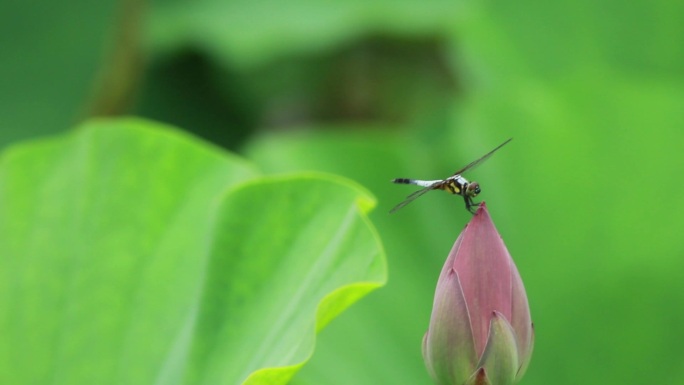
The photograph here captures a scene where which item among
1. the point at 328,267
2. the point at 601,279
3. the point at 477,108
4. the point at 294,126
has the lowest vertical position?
the point at 601,279

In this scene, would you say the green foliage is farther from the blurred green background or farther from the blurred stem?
the blurred stem

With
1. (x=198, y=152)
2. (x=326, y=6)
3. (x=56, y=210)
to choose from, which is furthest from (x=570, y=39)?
(x=56, y=210)

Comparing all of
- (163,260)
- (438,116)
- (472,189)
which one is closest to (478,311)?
(472,189)

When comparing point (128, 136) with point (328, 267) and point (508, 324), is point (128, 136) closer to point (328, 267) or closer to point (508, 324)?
point (328, 267)

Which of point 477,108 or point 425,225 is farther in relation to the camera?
point 477,108

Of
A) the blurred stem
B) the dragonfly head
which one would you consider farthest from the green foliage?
the blurred stem

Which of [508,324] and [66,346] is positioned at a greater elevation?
[66,346]

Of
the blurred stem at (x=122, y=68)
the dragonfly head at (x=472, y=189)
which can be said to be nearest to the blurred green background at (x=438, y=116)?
the blurred stem at (x=122, y=68)
